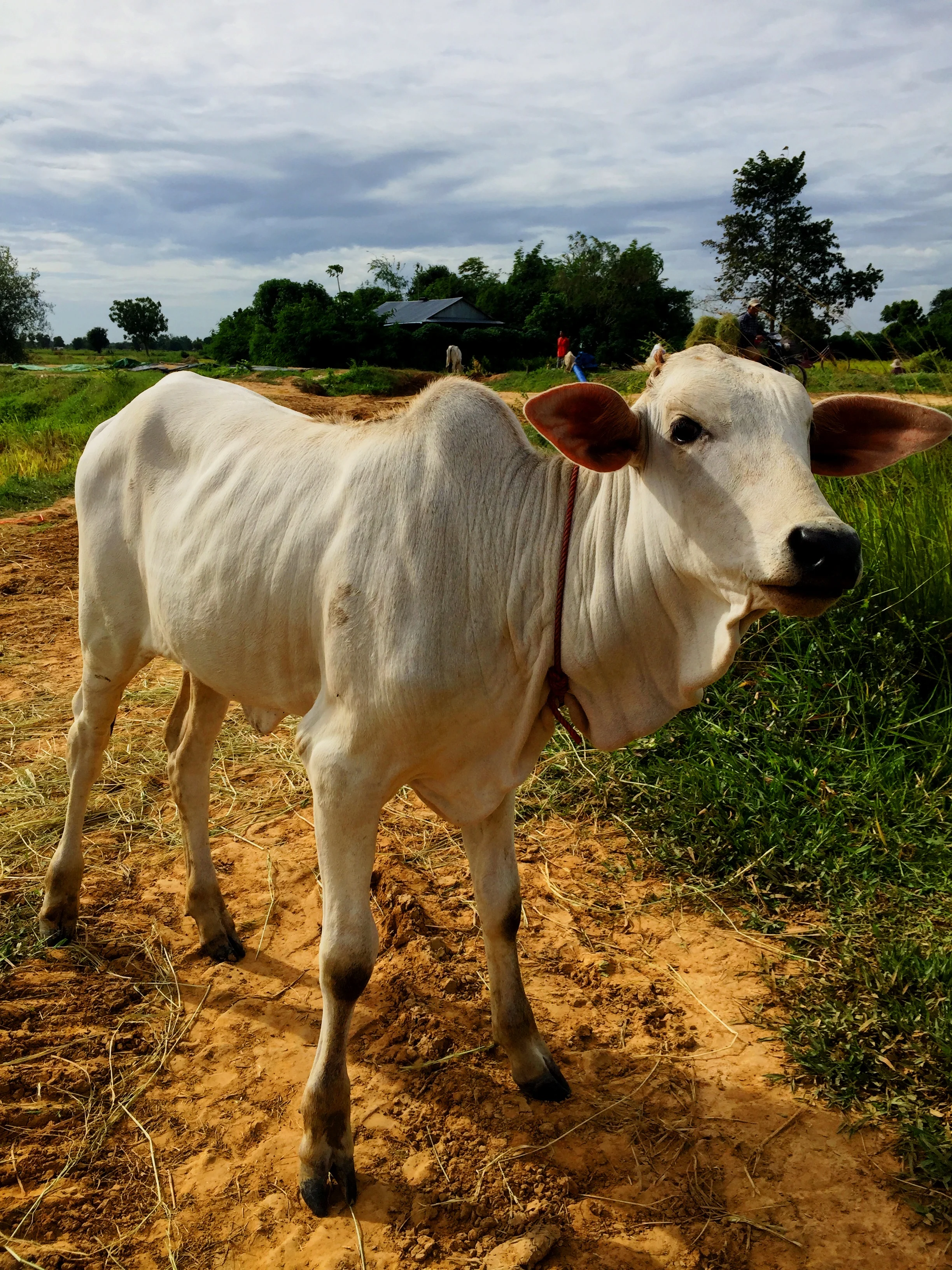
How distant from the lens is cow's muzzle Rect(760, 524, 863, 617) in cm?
171

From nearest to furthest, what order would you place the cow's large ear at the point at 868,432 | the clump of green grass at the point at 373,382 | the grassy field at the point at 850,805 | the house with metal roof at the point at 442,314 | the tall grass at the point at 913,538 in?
the cow's large ear at the point at 868,432
the grassy field at the point at 850,805
the tall grass at the point at 913,538
the clump of green grass at the point at 373,382
the house with metal roof at the point at 442,314

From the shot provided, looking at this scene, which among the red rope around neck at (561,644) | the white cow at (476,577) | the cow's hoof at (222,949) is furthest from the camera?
the cow's hoof at (222,949)

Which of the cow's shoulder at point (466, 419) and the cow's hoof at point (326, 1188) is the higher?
the cow's shoulder at point (466, 419)

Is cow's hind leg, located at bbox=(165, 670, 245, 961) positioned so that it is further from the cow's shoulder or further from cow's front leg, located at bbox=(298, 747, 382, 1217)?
the cow's shoulder

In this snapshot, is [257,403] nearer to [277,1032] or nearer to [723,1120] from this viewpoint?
[277,1032]

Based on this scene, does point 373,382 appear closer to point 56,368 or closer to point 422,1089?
point 56,368

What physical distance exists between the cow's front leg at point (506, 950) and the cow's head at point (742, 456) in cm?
114

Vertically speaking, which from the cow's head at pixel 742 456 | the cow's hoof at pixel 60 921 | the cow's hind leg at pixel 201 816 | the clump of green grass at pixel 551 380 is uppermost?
the clump of green grass at pixel 551 380

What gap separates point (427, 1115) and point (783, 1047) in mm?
1190


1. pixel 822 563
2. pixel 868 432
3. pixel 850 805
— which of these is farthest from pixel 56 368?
pixel 822 563

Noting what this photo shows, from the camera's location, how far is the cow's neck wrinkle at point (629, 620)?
6.92ft

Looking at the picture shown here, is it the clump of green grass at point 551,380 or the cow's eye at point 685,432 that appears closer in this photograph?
the cow's eye at point 685,432

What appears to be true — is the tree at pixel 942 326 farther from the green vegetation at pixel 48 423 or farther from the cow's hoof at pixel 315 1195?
the green vegetation at pixel 48 423

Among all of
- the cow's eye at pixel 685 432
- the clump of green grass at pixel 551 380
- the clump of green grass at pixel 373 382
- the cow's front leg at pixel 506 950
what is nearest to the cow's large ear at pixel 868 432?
the cow's eye at pixel 685 432
